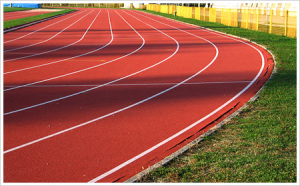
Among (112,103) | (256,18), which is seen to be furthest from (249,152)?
(256,18)

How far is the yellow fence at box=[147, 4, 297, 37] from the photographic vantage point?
2192 cm

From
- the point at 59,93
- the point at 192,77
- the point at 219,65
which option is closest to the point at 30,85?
the point at 59,93

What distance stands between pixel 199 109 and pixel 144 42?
1262 centimetres

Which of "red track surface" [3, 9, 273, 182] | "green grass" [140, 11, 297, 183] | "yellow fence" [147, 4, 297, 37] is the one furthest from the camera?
"yellow fence" [147, 4, 297, 37]

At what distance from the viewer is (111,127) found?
730 cm

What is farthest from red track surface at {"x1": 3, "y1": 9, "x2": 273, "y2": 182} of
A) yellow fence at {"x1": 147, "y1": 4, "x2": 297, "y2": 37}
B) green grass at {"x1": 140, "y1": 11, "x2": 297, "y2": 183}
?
yellow fence at {"x1": 147, "y1": 4, "x2": 297, "y2": 37}

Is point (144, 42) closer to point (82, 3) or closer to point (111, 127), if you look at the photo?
point (111, 127)

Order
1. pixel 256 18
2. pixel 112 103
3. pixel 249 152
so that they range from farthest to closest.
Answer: pixel 256 18
pixel 112 103
pixel 249 152

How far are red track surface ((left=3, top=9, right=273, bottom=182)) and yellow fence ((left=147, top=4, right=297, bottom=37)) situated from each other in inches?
213

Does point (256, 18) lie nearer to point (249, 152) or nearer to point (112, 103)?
point (112, 103)

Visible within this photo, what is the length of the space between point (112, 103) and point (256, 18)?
1934 centimetres

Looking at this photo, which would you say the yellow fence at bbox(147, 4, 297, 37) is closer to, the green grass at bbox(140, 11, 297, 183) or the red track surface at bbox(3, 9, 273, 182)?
the red track surface at bbox(3, 9, 273, 182)

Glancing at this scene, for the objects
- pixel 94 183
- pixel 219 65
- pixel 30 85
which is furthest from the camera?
pixel 219 65

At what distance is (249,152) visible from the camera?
578 centimetres
